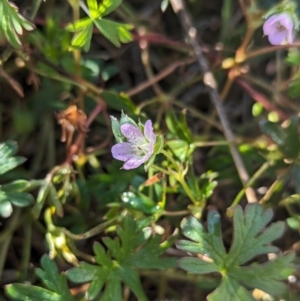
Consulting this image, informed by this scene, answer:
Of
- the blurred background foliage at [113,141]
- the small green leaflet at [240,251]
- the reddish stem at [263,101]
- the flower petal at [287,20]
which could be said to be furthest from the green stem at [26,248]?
the flower petal at [287,20]

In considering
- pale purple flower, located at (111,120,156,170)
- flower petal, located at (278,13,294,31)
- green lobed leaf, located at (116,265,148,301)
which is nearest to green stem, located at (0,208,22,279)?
green lobed leaf, located at (116,265,148,301)

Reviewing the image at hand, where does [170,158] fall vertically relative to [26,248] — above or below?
above

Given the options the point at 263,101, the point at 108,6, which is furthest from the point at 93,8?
the point at 263,101

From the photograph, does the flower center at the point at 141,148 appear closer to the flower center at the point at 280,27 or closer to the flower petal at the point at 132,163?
the flower petal at the point at 132,163

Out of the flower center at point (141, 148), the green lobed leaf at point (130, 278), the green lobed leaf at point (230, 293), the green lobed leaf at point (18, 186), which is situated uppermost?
the flower center at point (141, 148)

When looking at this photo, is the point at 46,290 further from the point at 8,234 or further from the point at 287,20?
the point at 287,20

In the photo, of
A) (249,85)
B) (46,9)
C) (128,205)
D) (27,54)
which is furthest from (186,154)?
(46,9)

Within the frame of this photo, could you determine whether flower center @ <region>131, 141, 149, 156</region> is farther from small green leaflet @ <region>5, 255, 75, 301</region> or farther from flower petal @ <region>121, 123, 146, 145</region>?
small green leaflet @ <region>5, 255, 75, 301</region>
